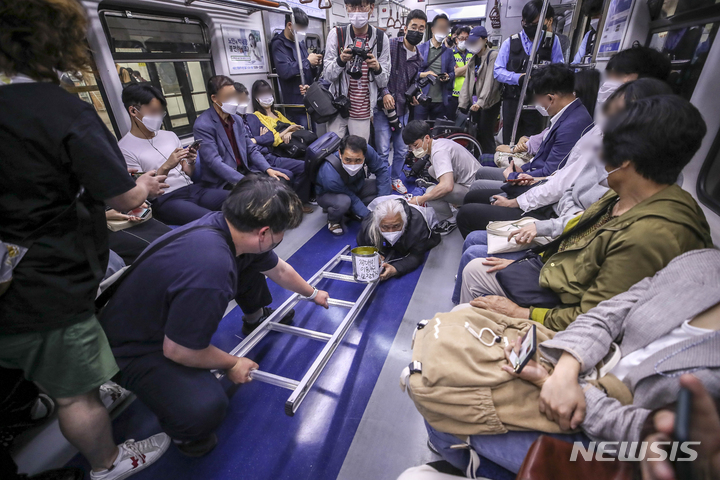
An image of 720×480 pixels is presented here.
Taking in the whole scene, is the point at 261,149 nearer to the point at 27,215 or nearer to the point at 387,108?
the point at 387,108

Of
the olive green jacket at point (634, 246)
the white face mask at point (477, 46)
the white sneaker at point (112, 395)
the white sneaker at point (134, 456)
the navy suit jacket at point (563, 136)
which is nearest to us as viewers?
the olive green jacket at point (634, 246)

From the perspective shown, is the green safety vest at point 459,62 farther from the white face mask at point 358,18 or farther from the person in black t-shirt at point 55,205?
the person in black t-shirt at point 55,205

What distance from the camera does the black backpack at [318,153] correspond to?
3789 mm

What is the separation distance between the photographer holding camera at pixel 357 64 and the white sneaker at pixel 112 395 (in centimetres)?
379

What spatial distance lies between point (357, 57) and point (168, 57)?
2.28 m

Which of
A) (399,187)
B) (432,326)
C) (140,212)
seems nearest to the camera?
(432,326)

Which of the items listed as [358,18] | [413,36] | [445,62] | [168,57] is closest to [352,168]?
[358,18]

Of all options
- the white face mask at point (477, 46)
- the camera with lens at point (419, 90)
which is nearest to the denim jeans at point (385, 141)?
the camera with lens at point (419, 90)

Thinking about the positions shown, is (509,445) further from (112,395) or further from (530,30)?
(530,30)

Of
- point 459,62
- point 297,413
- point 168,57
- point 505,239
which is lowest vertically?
point 297,413

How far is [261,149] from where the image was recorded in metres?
4.54

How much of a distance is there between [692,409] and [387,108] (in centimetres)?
445

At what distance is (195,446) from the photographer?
1.62 metres

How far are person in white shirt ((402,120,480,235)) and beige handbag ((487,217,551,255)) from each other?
3.63ft
